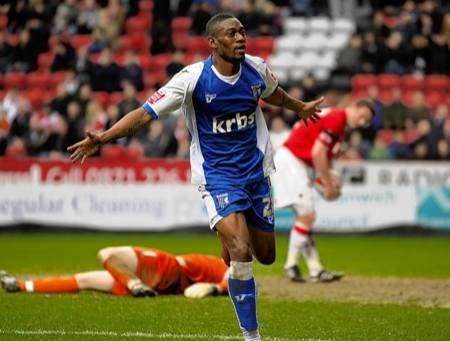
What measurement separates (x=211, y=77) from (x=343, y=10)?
65.5 ft

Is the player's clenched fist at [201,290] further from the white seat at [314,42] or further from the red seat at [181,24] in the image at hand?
the red seat at [181,24]

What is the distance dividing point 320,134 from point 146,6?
16825mm

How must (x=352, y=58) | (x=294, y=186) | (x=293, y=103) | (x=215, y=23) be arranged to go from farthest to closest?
(x=352, y=58)
(x=294, y=186)
(x=293, y=103)
(x=215, y=23)

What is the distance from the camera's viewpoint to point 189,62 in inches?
1069

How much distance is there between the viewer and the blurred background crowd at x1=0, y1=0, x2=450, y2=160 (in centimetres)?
2309

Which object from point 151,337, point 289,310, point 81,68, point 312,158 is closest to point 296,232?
point 312,158

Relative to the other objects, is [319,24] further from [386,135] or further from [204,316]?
[204,316]

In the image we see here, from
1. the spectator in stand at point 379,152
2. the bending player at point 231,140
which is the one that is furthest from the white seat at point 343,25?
the bending player at point 231,140

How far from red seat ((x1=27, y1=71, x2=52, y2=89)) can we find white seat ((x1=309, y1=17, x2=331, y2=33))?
7.08 m

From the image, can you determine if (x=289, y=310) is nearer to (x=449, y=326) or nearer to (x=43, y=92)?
(x=449, y=326)

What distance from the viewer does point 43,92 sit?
2822 cm

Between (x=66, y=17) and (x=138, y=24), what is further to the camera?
(x=66, y=17)

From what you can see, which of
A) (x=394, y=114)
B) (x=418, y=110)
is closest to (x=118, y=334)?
(x=394, y=114)

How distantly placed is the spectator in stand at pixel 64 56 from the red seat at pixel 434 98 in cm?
907
